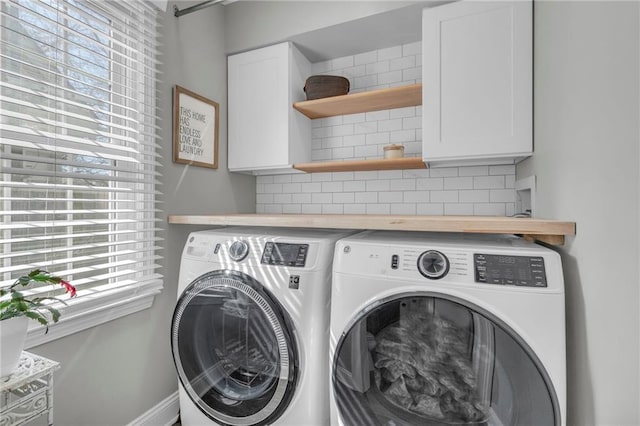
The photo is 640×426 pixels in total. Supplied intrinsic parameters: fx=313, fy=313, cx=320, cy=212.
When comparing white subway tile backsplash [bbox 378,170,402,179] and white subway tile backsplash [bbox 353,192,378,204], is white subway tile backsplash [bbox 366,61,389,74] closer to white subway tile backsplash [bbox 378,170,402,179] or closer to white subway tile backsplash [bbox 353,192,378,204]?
white subway tile backsplash [bbox 378,170,402,179]

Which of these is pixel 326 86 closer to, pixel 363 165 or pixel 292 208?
pixel 363 165

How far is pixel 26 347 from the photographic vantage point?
119cm

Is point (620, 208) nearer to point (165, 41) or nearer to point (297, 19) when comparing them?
point (297, 19)

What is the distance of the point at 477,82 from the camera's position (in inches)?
61.9

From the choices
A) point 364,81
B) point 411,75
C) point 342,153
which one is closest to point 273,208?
point 342,153

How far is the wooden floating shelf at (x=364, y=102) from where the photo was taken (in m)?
1.86

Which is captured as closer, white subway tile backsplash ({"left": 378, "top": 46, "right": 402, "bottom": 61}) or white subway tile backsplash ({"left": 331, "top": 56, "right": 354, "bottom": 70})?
white subway tile backsplash ({"left": 378, "top": 46, "right": 402, "bottom": 61})

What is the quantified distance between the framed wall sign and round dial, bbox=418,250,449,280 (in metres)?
1.49

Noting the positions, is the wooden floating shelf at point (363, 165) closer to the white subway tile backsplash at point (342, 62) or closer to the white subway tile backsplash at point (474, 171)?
the white subway tile backsplash at point (474, 171)

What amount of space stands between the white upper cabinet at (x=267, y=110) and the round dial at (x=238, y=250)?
0.74 m

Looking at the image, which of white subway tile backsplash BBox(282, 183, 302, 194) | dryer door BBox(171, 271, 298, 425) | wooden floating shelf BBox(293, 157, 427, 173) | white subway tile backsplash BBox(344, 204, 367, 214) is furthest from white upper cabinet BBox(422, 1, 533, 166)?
dryer door BBox(171, 271, 298, 425)

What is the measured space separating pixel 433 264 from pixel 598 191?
1.69ft

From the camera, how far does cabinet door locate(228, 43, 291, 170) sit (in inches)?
81.8

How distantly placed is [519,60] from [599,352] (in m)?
1.30
